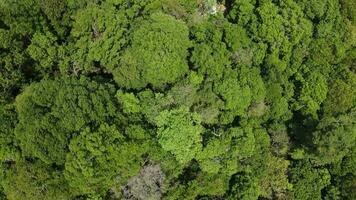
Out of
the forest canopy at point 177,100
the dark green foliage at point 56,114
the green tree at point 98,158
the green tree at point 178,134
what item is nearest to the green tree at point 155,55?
the forest canopy at point 177,100

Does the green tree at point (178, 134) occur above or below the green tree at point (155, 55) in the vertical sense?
below

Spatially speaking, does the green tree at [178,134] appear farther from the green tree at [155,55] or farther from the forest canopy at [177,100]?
the green tree at [155,55]

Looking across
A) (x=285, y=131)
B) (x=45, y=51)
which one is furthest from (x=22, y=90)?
(x=285, y=131)

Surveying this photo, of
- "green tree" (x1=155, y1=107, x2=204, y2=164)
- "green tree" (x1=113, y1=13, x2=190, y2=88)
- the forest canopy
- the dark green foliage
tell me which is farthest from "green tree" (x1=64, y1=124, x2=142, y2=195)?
"green tree" (x1=113, y1=13, x2=190, y2=88)

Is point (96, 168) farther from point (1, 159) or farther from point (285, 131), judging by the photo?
point (285, 131)

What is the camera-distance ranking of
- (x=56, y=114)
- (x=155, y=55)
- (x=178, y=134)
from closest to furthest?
(x=56, y=114) → (x=178, y=134) → (x=155, y=55)

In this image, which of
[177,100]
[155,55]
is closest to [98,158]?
[177,100]

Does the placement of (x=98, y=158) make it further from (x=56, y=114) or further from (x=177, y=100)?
(x=177, y=100)

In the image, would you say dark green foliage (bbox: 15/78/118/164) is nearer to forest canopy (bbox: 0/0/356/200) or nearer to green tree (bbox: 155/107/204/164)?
forest canopy (bbox: 0/0/356/200)
